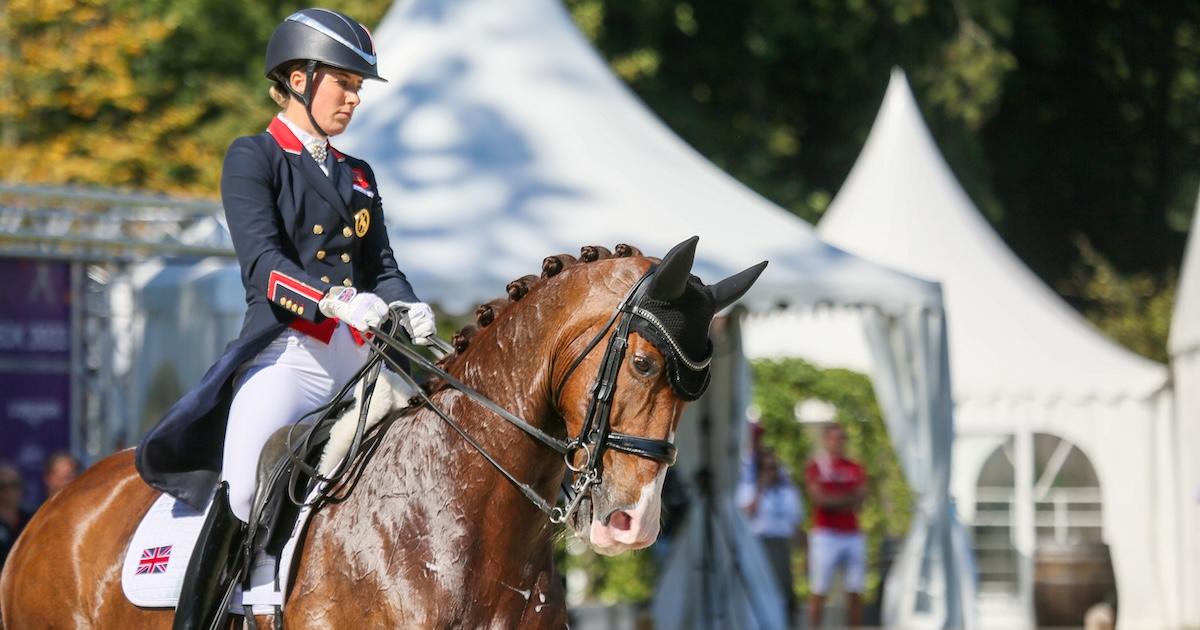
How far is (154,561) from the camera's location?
16.4ft

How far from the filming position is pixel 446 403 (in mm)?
4566

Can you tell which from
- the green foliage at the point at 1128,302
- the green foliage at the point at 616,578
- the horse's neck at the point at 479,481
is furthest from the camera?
the green foliage at the point at 1128,302

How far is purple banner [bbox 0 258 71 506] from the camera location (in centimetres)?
1272

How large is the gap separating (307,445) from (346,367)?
46 cm

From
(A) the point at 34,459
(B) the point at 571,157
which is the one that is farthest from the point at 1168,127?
(A) the point at 34,459

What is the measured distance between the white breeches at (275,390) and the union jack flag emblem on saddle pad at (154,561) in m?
0.36

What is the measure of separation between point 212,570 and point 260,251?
89cm

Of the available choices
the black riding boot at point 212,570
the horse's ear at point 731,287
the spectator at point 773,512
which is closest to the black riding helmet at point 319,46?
the black riding boot at point 212,570

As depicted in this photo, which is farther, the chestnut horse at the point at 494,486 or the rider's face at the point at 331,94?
the rider's face at the point at 331,94

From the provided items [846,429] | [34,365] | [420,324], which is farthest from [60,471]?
[846,429]

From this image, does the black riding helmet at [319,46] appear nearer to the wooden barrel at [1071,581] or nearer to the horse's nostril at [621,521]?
the horse's nostril at [621,521]

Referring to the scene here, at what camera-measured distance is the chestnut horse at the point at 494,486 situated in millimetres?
4113

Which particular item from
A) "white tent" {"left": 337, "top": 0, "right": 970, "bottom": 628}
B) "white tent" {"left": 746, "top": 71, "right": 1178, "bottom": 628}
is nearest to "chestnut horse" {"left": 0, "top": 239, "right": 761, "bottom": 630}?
"white tent" {"left": 337, "top": 0, "right": 970, "bottom": 628}

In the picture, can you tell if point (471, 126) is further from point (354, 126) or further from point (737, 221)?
point (737, 221)
